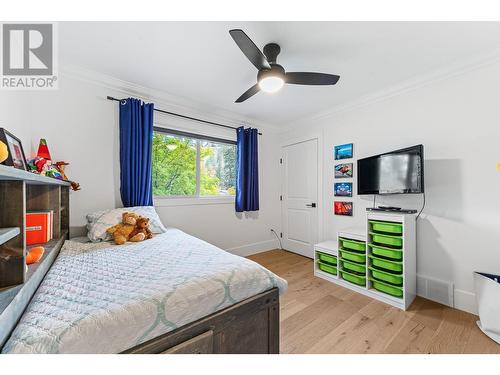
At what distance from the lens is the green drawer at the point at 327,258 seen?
8.66 feet

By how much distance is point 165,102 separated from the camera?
275 cm

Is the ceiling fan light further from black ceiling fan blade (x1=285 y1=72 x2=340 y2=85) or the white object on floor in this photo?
the white object on floor

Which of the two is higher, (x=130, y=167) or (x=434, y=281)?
(x=130, y=167)

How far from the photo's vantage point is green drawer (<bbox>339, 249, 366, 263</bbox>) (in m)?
2.36

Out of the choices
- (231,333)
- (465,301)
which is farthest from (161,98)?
(465,301)

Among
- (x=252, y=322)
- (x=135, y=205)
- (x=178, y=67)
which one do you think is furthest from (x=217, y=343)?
(x=178, y=67)

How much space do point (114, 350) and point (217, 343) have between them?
45 cm

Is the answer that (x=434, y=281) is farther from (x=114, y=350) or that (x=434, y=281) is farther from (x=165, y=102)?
(x=165, y=102)

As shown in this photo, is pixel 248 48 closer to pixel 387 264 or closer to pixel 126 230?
pixel 126 230

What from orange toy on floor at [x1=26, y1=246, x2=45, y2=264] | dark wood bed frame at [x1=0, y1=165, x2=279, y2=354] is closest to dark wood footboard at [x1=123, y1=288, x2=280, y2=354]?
dark wood bed frame at [x1=0, y1=165, x2=279, y2=354]

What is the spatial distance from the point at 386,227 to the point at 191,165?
258 cm

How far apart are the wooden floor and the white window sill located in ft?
5.41

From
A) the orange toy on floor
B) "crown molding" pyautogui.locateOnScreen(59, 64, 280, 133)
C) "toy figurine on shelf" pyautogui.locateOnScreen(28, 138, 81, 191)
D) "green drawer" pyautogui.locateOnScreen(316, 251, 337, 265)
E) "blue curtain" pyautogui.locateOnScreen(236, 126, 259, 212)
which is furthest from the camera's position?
"blue curtain" pyautogui.locateOnScreen(236, 126, 259, 212)

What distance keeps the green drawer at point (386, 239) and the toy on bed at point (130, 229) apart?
232cm
